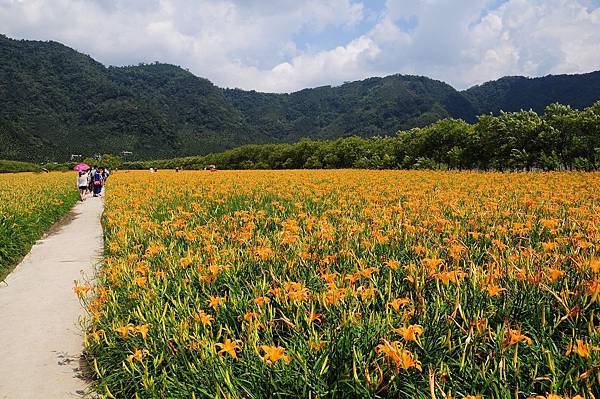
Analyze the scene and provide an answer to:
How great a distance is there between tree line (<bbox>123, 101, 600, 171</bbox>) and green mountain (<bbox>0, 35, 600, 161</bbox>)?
75.7m

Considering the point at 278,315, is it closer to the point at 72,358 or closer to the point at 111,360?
the point at 111,360

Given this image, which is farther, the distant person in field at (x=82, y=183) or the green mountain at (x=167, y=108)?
the green mountain at (x=167, y=108)

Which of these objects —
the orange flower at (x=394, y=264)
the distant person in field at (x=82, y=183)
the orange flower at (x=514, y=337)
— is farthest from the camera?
the distant person in field at (x=82, y=183)

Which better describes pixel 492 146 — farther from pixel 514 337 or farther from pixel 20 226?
pixel 514 337

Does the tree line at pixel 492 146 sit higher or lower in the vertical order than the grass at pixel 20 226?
higher

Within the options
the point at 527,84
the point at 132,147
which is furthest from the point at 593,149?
the point at 527,84

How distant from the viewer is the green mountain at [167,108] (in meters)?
115

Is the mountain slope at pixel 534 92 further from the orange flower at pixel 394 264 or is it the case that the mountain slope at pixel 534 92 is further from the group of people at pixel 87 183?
the orange flower at pixel 394 264

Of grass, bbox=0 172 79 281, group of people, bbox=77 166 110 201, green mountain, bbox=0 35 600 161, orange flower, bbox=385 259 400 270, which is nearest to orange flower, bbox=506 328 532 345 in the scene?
orange flower, bbox=385 259 400 270

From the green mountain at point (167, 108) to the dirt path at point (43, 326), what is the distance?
3691 inches

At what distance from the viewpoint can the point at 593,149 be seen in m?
24.0

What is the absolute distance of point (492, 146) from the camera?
29562 mm

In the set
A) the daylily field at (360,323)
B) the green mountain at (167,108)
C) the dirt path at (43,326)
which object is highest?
the green mountain at (167,108)

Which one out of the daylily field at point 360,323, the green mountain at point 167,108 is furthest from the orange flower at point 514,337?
the green mountain at point 167,108
